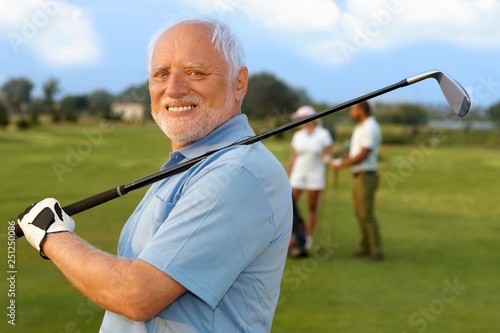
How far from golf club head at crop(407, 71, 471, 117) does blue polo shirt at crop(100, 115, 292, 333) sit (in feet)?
2.06

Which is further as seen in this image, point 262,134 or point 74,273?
point 262,134

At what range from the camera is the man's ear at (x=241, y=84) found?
2211 millimetres

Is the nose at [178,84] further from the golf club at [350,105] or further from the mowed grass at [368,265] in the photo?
the mowed grass at [368,265]

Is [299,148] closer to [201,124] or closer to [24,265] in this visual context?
[24,265]

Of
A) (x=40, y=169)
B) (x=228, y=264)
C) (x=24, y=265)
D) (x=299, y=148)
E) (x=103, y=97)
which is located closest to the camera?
→ (x=228, y=264)

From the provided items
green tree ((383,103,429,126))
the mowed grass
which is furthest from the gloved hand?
green tree ((383,103,429,126))

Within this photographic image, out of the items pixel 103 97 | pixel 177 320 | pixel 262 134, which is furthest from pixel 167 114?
pixel 103 97

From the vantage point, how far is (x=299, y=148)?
29.1 ft

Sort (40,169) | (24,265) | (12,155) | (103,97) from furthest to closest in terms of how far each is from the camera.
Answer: (103,97) → (12,155) → (40,169) → (24,265)

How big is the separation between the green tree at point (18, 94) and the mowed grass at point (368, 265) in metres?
19.2

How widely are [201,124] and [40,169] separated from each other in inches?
916

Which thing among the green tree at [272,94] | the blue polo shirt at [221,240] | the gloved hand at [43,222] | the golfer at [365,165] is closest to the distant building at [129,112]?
the green tree at [272,94]

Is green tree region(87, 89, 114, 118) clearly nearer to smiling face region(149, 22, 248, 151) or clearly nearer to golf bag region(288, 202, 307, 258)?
golf bag region(288, 202, 307, 258)

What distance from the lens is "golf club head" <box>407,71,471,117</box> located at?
2.25 m
